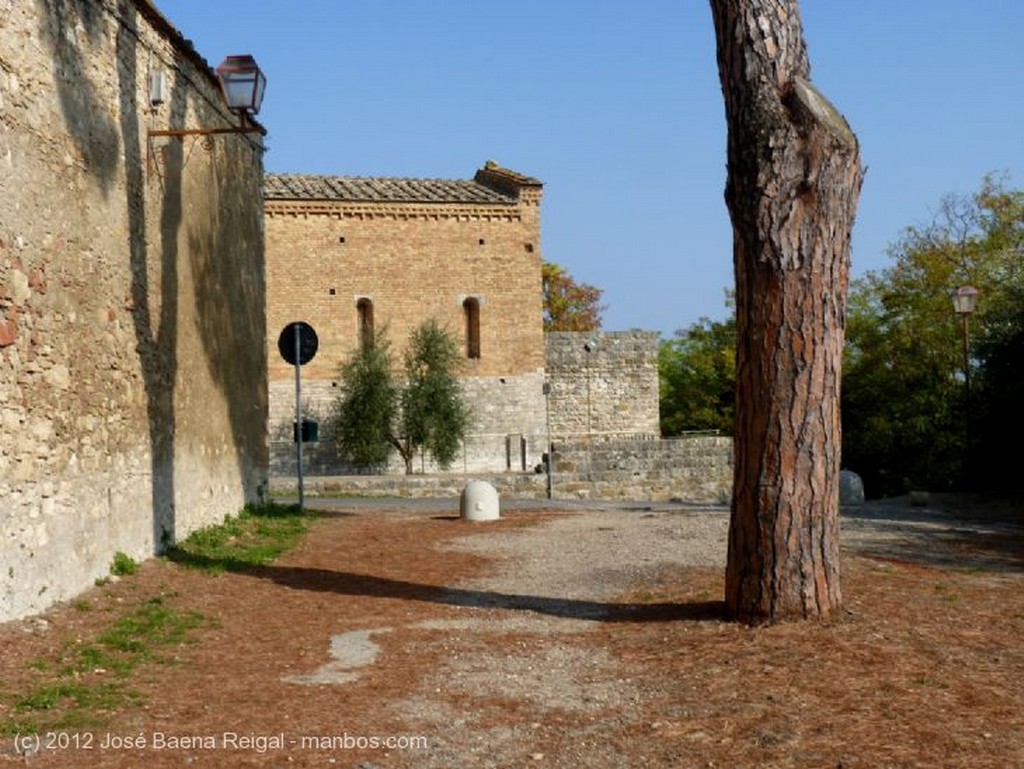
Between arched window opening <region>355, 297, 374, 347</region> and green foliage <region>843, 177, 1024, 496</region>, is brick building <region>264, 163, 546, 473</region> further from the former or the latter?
green foliage <region>843, 177, 1024, 496</region>

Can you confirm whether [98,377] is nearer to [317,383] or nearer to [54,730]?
[54,730]

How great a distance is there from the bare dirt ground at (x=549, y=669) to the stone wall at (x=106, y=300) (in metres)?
0.69

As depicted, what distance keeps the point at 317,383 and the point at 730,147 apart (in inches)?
1016

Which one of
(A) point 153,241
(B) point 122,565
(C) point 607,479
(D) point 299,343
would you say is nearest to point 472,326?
(C) point 607,479

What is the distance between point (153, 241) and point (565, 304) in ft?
147

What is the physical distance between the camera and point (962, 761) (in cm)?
450

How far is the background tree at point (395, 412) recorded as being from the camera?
30.7 metres

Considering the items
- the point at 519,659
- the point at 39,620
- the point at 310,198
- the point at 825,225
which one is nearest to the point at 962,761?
the point at 519,659

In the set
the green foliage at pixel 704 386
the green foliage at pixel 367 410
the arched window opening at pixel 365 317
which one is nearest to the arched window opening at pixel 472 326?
the arched window opening at pixel 365 317

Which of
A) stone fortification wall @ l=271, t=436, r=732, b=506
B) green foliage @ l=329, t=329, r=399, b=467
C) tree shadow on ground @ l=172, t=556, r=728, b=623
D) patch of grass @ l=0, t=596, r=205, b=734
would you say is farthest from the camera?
green foliage @ l=329, t=329, r=399, b=467

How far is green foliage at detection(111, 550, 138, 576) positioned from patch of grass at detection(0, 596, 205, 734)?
3.22 feet

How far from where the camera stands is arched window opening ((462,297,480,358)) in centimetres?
3416

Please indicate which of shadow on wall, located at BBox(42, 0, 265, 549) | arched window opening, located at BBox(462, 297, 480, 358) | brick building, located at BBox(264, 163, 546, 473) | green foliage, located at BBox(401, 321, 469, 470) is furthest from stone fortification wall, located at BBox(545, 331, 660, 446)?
shadow on wall, located at BBox(42, 0, 265, 549)

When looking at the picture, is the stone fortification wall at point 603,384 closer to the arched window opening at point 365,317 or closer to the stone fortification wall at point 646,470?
the arched window opening at point 365,317
